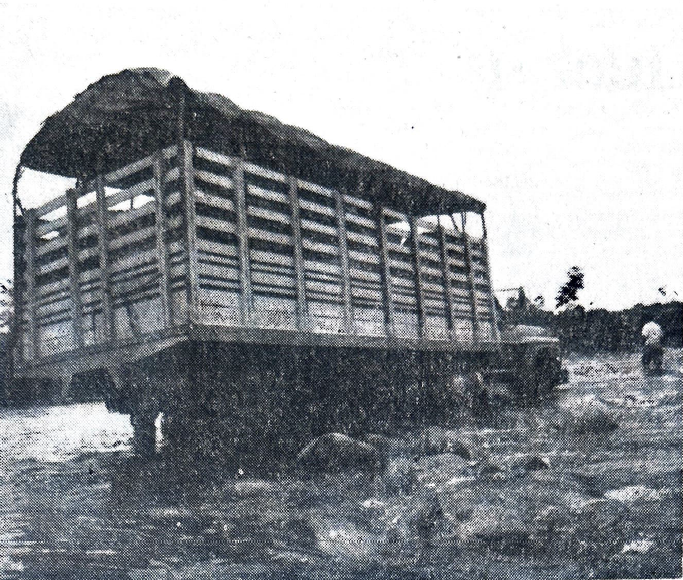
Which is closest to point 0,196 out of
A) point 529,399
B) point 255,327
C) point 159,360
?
point 159,360

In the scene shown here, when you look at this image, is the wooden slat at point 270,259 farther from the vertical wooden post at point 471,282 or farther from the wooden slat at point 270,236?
the vertical wooden post at point 471,282

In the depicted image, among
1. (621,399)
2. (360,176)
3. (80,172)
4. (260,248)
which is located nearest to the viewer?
(260,248)

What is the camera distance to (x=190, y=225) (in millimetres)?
5477

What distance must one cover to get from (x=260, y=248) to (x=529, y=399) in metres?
6.45

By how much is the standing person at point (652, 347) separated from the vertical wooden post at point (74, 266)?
10268mm

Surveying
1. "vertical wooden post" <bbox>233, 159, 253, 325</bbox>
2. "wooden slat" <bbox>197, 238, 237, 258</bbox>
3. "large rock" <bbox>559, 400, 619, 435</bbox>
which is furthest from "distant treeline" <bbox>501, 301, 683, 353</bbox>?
"wooden slat" <bbox>197, 238, 237, 258</bbox>

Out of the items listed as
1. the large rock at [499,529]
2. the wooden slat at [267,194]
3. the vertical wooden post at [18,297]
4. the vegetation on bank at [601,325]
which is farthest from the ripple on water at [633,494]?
the vegetation on bank at [601,325]

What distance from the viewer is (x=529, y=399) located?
1101 centimetres

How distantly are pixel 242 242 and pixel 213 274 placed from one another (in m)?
0.50

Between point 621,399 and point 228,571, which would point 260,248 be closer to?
point 228,571

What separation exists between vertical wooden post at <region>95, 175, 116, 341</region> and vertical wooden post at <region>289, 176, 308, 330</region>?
1885mm

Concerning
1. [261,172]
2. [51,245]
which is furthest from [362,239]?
[51,245]

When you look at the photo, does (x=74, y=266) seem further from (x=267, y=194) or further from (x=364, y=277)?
(x=364, y=277)

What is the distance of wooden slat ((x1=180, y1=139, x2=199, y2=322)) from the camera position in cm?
536
